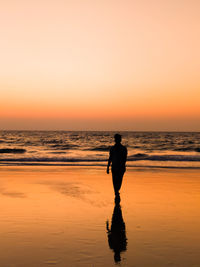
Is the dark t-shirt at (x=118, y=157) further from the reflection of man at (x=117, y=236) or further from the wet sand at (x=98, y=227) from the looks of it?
the reflection of man at (x=117, y=236)

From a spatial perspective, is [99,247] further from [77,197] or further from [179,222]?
[77,197]

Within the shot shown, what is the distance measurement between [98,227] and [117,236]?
72cm

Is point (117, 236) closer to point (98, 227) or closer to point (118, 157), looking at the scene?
point (98, 227)

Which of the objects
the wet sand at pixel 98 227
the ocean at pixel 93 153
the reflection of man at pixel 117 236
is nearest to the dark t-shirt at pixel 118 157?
the wet sand at pixel 98 227

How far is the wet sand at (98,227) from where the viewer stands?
541cm

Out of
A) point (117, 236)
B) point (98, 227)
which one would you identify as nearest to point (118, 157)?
point (98, 227)

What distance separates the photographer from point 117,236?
666 cm

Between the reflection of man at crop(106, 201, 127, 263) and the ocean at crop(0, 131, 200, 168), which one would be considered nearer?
the reflection of man at crop(106, 201, 127, 263)

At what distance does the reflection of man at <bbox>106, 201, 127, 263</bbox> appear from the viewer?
19.1 ft

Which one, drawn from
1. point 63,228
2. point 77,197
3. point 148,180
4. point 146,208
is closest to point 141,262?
point 63,228

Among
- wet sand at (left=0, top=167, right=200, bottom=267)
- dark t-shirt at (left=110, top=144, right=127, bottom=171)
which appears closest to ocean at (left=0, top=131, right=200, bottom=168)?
wet sand at (left=0, top=167, right=200, bottom=267)

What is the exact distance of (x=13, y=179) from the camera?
15477 millimetres

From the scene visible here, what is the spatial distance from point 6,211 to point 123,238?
11.3ft

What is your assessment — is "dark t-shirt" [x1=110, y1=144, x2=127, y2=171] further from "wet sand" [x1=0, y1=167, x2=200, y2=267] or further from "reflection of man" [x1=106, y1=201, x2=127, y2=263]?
"reflection of man" [x1=106, y1=201, x2=127, y2=263]
